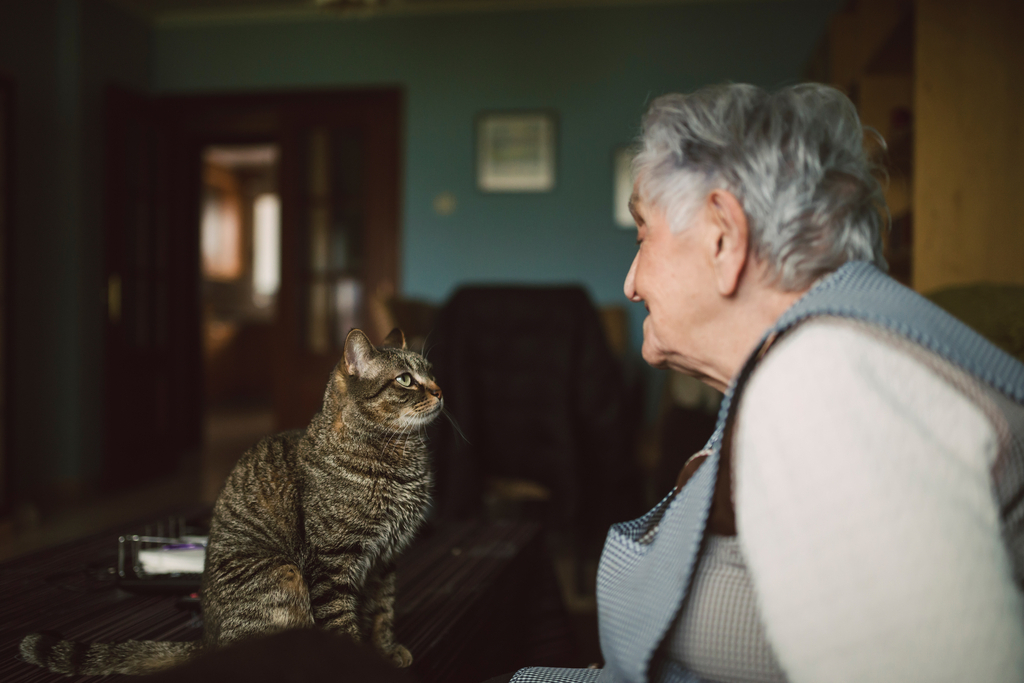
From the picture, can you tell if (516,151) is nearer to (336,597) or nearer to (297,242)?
(297,242)

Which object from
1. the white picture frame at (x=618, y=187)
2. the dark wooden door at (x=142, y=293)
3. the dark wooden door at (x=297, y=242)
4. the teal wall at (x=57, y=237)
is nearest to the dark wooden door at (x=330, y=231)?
the dark wooden door at (x=297, y=242)

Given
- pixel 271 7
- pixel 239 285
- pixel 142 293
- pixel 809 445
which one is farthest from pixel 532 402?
pixel 239 285

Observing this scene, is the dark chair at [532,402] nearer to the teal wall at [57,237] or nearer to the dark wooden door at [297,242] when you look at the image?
the dark wooden door at [297,242]

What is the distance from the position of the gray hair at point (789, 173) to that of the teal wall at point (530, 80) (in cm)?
333

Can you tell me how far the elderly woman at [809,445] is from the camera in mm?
487

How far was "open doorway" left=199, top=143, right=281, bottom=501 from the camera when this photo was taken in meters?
7.33

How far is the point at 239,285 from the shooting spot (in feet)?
29.4

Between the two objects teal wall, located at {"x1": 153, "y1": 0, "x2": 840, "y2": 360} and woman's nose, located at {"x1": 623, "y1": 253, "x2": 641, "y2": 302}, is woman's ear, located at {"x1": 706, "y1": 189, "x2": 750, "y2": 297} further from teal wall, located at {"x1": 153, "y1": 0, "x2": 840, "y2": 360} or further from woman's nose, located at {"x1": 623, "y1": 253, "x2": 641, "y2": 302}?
teal wall, located at {"x1": 153, "y1": 0, "x2": 840, "y2": 360}

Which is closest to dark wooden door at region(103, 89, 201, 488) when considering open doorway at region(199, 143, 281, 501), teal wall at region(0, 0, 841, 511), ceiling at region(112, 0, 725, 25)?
teal wall at region(0, 0, 841, 511)

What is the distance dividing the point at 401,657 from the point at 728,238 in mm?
646

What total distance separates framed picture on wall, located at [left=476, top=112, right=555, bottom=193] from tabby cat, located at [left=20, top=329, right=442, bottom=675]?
11.0 feet

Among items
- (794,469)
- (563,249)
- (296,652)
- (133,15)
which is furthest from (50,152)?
(794,469)

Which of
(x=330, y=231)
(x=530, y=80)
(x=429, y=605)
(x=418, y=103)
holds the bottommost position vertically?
(x=429, y=605)

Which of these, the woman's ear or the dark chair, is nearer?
the woman's ear
